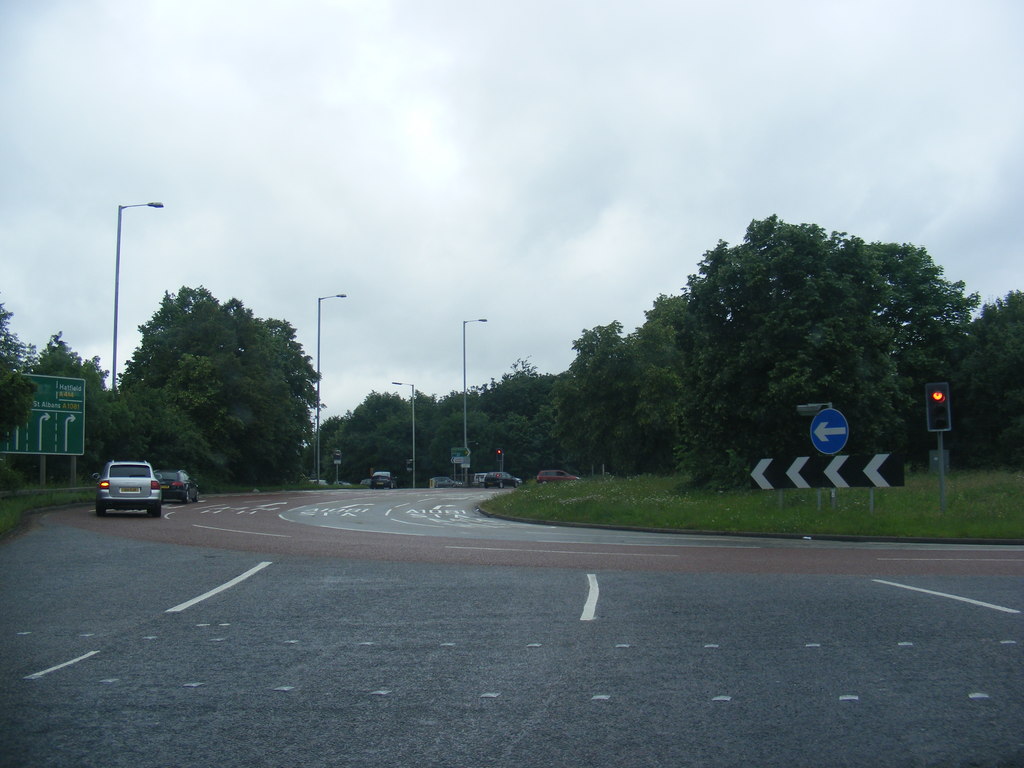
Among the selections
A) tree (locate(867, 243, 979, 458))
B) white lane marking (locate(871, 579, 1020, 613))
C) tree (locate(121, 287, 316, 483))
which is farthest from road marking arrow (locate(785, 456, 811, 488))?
Result: tree (locate(121, 287, 316, 483))

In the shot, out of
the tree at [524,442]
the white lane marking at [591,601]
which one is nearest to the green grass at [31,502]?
the white lane marking at [591,601]

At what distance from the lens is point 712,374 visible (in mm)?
42625

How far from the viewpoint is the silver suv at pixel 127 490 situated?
3070 cm

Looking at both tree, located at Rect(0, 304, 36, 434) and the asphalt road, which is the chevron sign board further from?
tree, located at Rect(0, 304, 36, 434)

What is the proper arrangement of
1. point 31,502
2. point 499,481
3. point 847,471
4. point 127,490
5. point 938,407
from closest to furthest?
point 938,407 → point 847,471 → point 127,490 → point 31,502 → point 499,481

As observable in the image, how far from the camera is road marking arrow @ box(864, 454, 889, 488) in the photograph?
A: 74.4 feet

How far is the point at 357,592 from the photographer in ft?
39.4

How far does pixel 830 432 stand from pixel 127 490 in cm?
2126

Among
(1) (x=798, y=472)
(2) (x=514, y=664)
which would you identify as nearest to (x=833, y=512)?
(1) (x=798, y=472)

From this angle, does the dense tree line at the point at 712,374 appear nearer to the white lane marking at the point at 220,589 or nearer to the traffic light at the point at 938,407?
the white lane marking at the point at 220,589

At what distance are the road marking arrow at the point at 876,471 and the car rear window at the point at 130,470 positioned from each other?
22086 millimetres

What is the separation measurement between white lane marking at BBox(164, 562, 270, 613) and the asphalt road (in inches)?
1.3

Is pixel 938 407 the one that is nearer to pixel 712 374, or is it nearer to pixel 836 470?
pixel 836 470

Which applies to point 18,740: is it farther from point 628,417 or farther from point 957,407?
point 957,407
